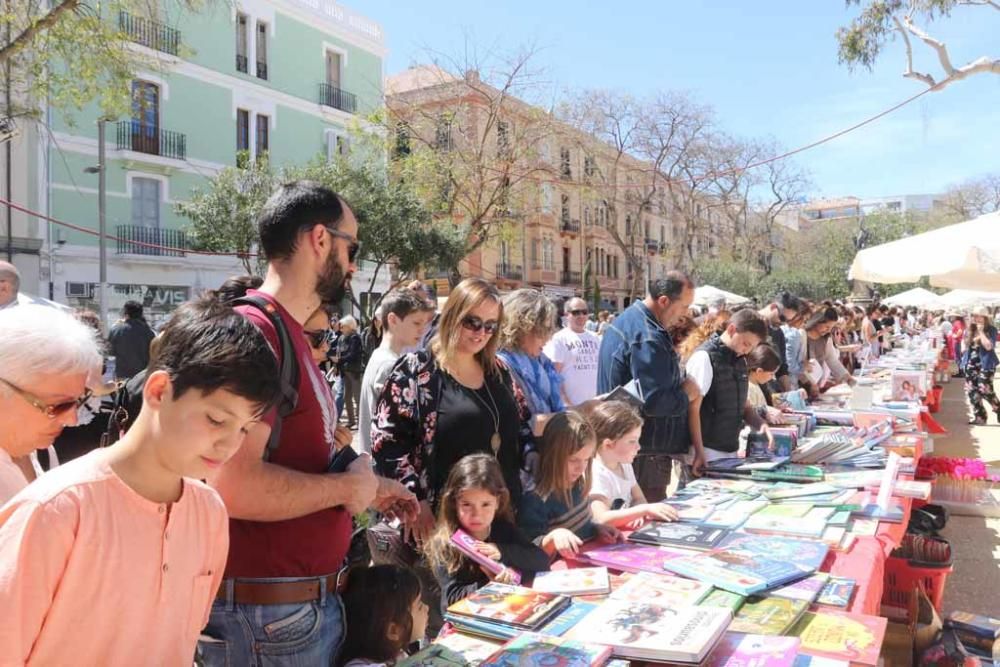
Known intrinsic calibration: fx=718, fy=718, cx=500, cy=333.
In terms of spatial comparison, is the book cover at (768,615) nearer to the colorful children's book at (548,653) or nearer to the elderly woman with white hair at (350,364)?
the colorful children's book at (548,653)

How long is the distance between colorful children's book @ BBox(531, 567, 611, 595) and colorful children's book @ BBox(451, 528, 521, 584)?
0.43 ft

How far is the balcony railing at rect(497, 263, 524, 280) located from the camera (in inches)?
1335

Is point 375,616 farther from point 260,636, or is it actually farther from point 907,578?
point 907,578

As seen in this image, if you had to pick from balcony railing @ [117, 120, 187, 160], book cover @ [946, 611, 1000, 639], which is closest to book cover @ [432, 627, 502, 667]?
book cover @ [946, 611, 1000, 639]

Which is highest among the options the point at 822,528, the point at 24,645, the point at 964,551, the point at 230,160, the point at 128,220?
the point at 230,160

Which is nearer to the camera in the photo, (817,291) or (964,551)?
(964,551)

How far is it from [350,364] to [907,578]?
6688 mm

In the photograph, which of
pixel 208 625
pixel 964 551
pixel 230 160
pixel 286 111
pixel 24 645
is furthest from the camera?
pixel 286 111

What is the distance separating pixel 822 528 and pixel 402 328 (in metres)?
2.49

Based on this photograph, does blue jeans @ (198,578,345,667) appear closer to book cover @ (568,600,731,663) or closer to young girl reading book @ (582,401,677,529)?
book cover @ (568,600,731,663)

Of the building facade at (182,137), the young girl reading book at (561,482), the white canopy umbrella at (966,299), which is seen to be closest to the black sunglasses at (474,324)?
the young girl reading book at (561,482)

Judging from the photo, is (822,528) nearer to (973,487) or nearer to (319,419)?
(319,419)

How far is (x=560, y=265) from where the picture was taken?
127 ft

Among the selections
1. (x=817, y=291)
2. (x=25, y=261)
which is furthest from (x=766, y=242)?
(x=25, y=261)
